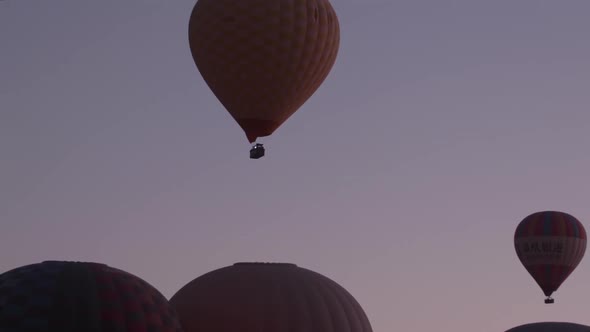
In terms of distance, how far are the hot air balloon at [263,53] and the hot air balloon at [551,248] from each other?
1632cm

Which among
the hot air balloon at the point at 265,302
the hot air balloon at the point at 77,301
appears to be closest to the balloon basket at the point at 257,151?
the hot air balloon at the point at 265,302

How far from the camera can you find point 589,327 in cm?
4247

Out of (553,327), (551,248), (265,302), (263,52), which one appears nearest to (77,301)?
(265,302)

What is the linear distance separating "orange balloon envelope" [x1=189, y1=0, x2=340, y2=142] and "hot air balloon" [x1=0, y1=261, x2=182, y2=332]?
14439 millimetres

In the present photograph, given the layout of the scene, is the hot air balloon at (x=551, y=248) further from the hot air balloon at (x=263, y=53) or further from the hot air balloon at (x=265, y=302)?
the hot air balloon at (x=265, y=302)

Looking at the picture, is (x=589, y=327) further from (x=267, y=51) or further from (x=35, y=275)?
(x=35, y=275)

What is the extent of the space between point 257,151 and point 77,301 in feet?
53.6

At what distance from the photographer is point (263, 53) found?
123 feet

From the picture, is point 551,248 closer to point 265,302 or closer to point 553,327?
point 553,327

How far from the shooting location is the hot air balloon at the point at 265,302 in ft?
99.3

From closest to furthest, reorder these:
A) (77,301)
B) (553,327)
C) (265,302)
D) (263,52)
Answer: (77,301)
(265,302)
(263,52)
(553,327)

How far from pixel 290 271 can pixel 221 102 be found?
8186mm

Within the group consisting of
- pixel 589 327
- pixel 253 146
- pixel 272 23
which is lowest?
pixel 589 327

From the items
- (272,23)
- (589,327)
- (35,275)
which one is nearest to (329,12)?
(272,23)
